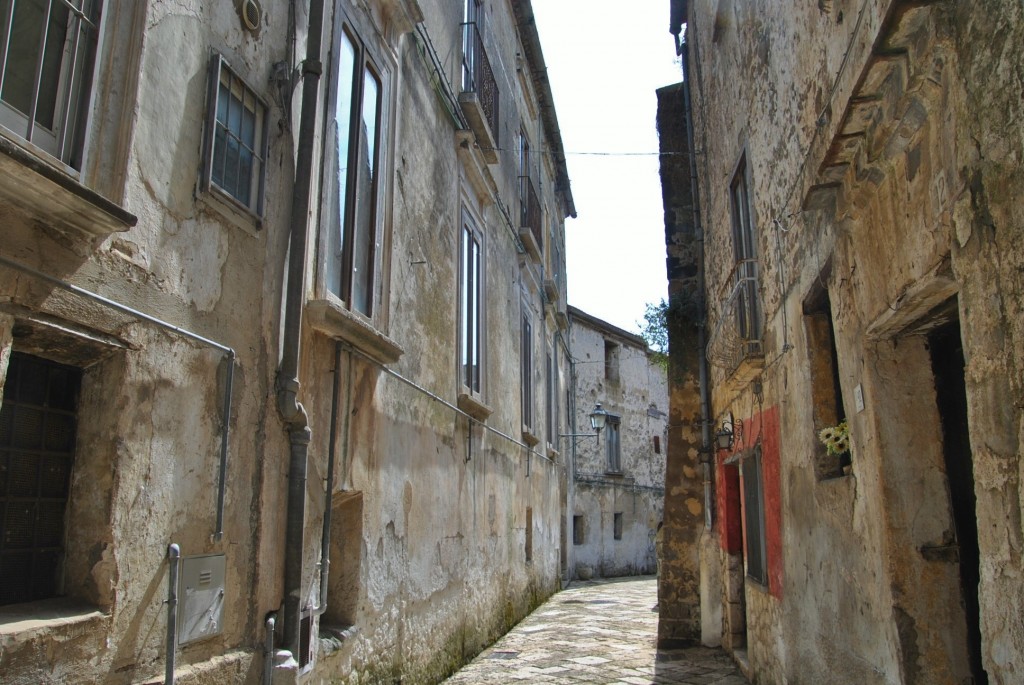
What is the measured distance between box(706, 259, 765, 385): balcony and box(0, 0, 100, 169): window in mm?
4927

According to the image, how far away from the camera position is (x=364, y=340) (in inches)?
204

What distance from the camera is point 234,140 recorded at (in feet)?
13.2

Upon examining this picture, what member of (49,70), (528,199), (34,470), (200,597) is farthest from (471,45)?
(34,470)

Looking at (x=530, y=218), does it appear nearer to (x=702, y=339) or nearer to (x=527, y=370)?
(x=527, y=370)

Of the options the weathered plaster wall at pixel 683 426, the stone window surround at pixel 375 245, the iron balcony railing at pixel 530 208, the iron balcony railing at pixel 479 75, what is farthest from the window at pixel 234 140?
the iron balcony railing at pixel 530 208

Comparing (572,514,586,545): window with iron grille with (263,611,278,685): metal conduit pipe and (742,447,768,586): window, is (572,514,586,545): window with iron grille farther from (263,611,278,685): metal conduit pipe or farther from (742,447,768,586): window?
(263,611,278,685): metal conduit pipe

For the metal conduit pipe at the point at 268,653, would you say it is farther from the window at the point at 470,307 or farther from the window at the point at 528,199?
the window at the point at 528,199

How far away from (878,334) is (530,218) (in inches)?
400

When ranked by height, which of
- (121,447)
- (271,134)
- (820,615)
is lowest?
(820,615)

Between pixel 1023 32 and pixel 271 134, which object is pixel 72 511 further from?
pixel 1023 32

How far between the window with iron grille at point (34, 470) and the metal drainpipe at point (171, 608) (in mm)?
394

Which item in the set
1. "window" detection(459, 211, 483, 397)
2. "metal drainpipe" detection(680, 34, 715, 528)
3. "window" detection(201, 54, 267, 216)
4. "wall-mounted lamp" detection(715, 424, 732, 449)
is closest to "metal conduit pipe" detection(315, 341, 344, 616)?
"window" detection(201, 54, 267, 216)

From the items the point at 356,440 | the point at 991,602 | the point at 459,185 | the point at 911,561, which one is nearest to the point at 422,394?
the point at 356,440

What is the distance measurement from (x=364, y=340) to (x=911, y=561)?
3.26m
